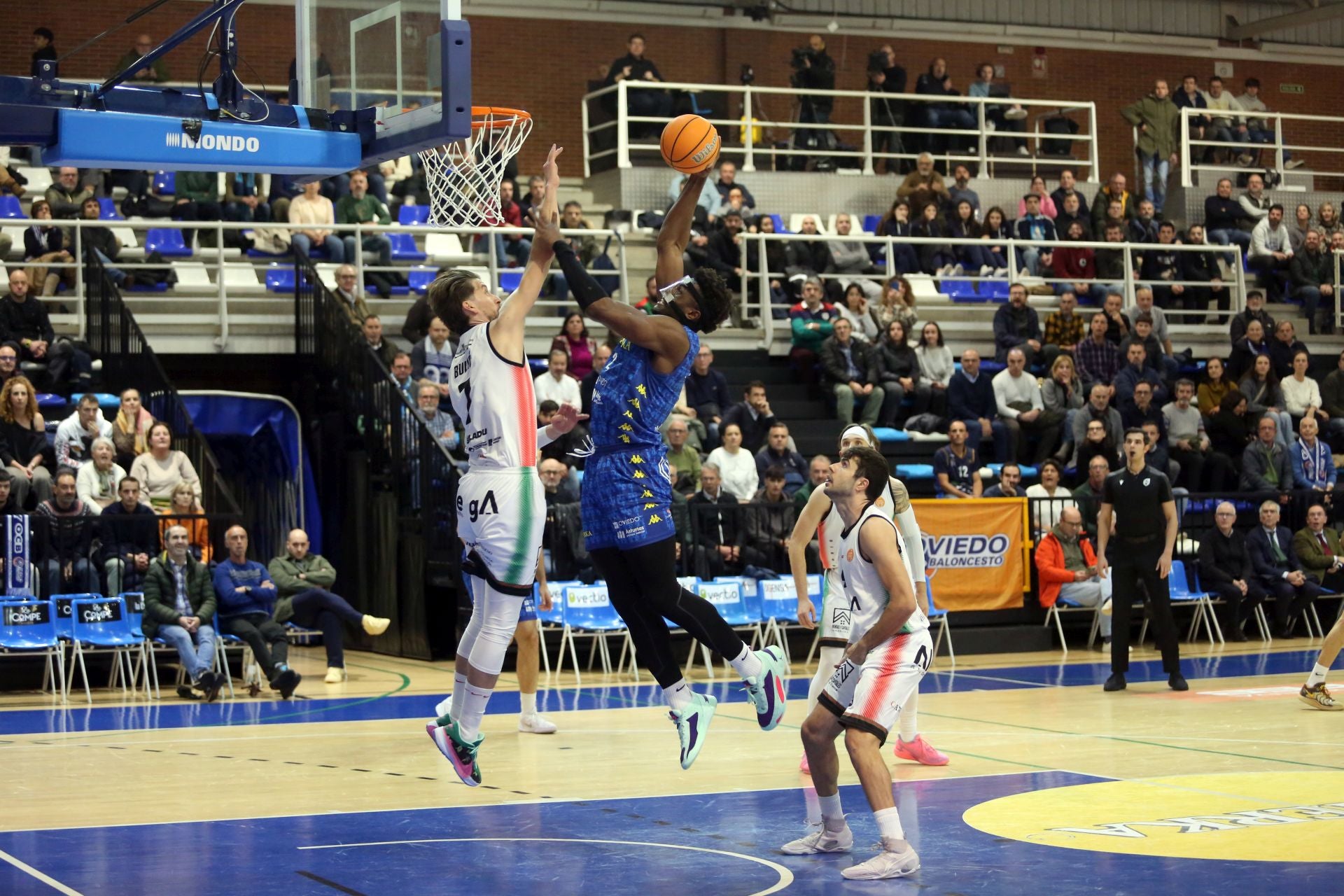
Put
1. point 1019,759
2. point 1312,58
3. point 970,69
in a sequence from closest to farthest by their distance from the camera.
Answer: point 1019,759
point 970,69
point 1312,58

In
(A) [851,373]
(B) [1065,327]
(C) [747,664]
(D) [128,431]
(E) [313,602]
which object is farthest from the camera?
(B) [1065,327]

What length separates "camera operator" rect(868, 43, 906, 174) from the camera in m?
26.4

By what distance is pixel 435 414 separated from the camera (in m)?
17.4

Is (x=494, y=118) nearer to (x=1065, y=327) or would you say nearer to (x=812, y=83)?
(x=1065, y=327)

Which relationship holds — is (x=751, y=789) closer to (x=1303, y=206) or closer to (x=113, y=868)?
(x=113, y=868)

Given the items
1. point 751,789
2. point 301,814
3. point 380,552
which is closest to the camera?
point 301,814

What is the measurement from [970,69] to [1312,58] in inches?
275

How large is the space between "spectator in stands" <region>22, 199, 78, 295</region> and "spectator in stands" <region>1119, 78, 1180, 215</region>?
15970 mm

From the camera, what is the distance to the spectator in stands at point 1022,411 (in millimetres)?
20062

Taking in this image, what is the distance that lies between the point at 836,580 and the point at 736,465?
23.4 ft

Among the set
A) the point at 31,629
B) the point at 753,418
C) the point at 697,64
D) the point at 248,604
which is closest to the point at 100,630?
the point at 31,629

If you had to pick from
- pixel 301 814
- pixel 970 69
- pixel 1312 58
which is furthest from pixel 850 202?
pixel 301 814

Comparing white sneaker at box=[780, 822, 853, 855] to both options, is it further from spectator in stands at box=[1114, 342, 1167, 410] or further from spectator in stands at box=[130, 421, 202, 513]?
spectator in stands at box=[1114, 342, 1167, 410]

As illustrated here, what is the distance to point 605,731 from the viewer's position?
12273mm
